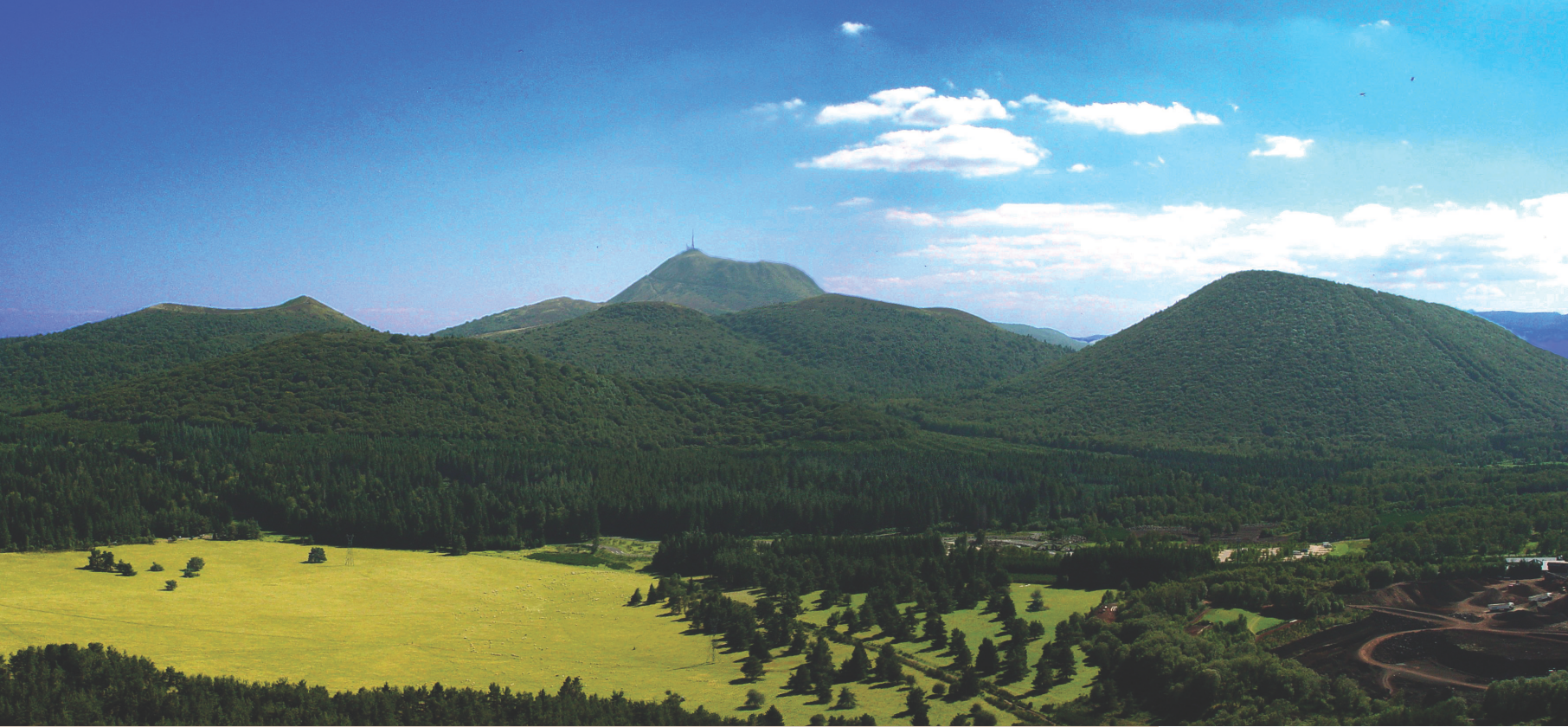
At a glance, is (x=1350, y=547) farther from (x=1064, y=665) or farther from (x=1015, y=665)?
(x=1015, y=665)

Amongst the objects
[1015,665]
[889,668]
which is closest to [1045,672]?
[1015,665]

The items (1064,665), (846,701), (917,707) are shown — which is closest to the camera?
(917,707)

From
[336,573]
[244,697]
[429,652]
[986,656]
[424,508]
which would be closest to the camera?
[244,697]

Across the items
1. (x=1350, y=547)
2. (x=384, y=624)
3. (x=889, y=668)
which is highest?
(x=384, y=624)

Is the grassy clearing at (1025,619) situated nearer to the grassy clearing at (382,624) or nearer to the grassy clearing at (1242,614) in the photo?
the grassy clearing at (382,624)

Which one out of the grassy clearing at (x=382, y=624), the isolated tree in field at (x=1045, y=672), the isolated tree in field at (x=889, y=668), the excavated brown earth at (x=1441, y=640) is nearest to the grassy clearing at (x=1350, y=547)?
the excavated brown earth at (x=1441, y=640)

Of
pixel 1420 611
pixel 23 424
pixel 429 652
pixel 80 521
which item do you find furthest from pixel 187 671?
pixel 23 424

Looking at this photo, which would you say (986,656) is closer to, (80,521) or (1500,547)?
(1500,547)
